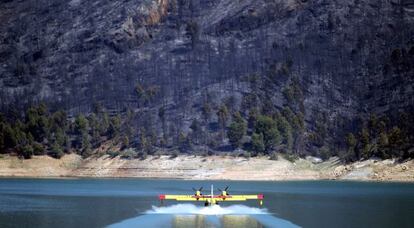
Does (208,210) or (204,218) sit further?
(208,210)

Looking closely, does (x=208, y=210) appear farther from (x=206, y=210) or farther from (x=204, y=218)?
(x=204, y=218)

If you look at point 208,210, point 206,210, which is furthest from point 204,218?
point 206,210

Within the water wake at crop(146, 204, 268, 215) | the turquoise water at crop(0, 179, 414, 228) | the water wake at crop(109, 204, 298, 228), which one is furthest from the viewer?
the water wake at crop(146, 204, 268, 215)

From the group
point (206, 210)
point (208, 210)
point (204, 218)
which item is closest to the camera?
point (204, 218)

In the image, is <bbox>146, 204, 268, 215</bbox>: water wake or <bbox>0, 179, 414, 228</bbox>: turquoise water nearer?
<bbox>0, 179, 414, 228</bbox>: turquoise water

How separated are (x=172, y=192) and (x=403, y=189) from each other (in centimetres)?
4523

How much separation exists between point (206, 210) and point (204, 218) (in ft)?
24.0

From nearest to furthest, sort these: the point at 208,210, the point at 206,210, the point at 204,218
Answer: the point at 204,218 < the point at 208,210 < the point at 206,210

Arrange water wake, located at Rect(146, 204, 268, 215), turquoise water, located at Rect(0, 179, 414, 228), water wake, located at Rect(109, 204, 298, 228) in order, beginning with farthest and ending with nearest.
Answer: water wake, located at Rect(146, 204, 268, 215) < turquoise water, located at Rect(0, 179, 414, 228) < water wake, located at Rect(109, 204, 298, 228)

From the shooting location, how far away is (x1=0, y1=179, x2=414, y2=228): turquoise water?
97.2 meters

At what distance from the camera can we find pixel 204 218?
10469cm

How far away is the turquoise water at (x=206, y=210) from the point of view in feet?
319

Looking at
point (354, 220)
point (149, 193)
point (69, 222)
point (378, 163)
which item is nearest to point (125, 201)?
point (149, 193)

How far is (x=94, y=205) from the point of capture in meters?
123
